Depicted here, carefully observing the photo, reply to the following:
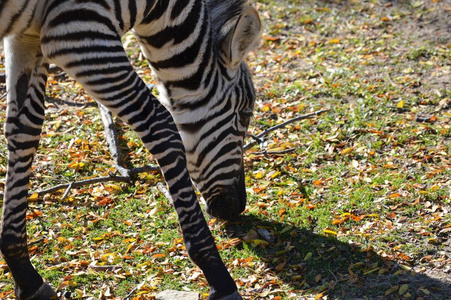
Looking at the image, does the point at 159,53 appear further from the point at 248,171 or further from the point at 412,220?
the point at 412,220

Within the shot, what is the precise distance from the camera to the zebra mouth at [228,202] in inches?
240

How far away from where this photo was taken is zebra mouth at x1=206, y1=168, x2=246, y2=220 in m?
6.09

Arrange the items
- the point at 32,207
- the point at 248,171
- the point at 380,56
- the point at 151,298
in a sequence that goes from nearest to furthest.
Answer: the point at 151,298
the point at 32,207
the point at 248,171
the point at 380,56

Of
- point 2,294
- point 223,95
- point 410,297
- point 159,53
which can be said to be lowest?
point 410,297

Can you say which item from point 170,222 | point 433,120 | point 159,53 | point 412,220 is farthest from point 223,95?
point 433,120

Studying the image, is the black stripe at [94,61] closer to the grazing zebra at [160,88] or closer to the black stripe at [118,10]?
the grazing zebra at [160,88]

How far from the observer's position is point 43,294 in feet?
17.7

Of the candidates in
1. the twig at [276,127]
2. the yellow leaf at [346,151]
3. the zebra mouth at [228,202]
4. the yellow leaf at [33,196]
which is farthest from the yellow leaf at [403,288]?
the yellow leaf at [33,196]

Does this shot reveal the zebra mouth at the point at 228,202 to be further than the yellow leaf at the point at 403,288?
Yes

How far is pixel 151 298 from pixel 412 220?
2868 mm

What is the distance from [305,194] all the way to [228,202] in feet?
4.28

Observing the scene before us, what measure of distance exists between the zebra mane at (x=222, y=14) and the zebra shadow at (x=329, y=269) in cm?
214

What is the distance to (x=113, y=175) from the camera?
7.18 m

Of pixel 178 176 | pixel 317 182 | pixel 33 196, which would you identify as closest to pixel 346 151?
pixel 317 182
